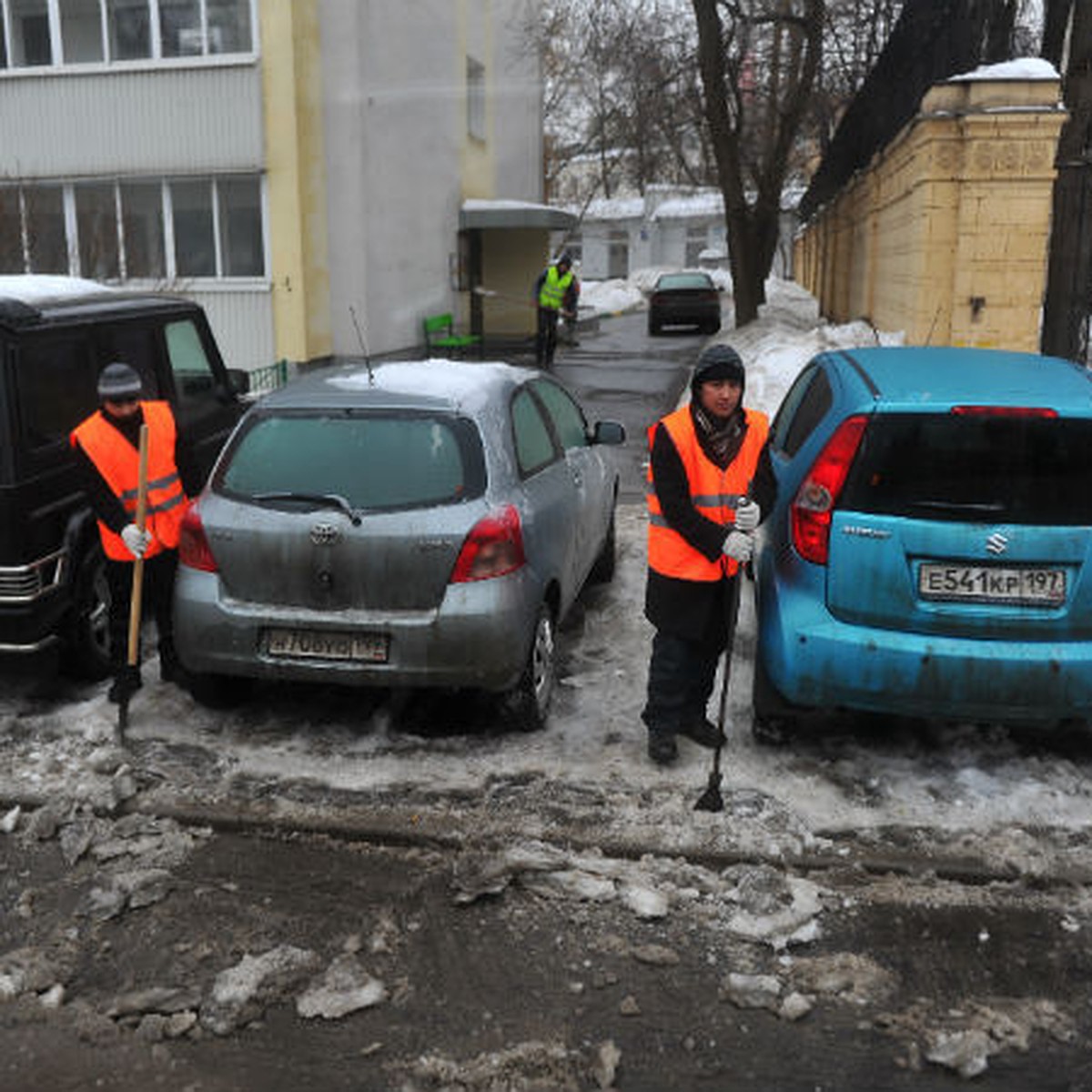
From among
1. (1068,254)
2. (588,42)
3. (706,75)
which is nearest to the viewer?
(1068,254)

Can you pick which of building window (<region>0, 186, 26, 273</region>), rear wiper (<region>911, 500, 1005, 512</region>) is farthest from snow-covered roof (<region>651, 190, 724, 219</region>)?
rear wiper (<region>911, 500, 1005, 512</region>)

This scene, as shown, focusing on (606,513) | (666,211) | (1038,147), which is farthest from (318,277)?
(666,211)

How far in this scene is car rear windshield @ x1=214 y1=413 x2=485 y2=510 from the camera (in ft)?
16.5

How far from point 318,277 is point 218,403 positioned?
10.3 m

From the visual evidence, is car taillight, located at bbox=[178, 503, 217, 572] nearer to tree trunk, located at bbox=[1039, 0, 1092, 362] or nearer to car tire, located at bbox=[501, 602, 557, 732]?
car tire, located at bbox=[501, 602, 557, 732]

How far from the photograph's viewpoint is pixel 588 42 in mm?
23078

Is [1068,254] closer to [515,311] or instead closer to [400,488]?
[400,488]

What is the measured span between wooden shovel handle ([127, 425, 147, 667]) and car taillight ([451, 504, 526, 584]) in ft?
4.83

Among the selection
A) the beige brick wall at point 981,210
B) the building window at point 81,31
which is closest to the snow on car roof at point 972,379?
the beige brick wall at point 981,210

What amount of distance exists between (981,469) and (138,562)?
11.9 feet

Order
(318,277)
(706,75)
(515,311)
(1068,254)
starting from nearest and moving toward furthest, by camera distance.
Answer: (1068,254) < (318,277) < (706,75) < (515,311)

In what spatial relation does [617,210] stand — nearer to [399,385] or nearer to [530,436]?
[530,436]

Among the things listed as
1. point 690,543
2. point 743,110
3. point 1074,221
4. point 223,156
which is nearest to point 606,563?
point 690,543

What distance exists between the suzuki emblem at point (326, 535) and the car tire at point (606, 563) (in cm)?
287
